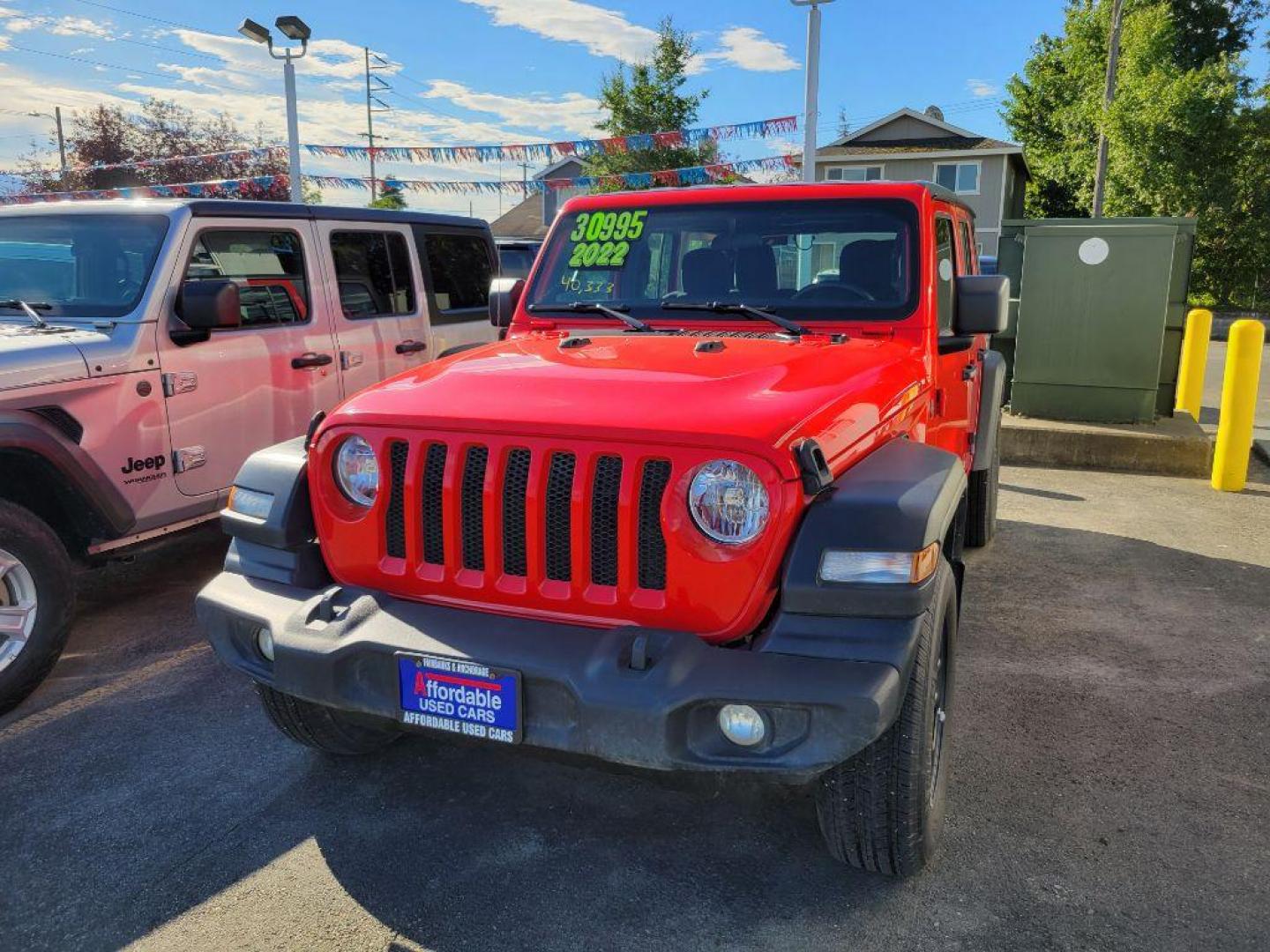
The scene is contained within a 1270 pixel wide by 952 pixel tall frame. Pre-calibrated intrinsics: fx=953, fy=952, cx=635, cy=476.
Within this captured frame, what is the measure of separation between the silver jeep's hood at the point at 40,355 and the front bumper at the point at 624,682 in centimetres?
207

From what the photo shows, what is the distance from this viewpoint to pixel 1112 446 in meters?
7.77

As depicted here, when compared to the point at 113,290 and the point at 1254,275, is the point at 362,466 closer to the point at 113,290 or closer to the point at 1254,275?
the point at 113,290

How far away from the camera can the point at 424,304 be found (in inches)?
243

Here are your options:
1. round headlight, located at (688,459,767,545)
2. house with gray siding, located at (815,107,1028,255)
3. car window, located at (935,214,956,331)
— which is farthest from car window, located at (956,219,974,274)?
house with gray siding, located at (815,107,1028,255)

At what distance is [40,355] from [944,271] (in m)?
3.62

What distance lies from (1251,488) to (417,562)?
714 centimetres

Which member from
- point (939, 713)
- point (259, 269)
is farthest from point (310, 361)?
point (939, 713)

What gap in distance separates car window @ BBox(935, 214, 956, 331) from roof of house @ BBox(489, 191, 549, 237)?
44.5 metres

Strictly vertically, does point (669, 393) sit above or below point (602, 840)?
above

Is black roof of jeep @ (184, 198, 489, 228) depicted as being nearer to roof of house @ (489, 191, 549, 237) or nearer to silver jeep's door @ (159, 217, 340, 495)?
silver jeep's door @ (159, 217, 340, 495)

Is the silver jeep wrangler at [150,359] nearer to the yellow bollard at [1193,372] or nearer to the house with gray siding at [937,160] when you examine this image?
the yellow bollard at [1193,372]

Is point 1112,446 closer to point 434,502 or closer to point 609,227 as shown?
point 609,227

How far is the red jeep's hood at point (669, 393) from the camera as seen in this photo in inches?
91.5

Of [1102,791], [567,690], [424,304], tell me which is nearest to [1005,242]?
[424,304]
